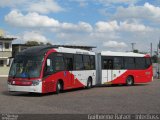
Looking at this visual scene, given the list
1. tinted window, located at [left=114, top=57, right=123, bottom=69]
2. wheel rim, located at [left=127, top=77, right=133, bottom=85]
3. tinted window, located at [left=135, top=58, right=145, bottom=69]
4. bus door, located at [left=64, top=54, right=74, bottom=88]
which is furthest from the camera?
tinted window, located at [left=135, top=58, right=145, bottom=69]

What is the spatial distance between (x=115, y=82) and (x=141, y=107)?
1594 centimetres

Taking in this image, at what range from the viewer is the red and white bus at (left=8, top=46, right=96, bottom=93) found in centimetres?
2092

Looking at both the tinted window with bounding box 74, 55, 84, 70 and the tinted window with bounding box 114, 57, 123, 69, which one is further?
the tinted window with bounding box 114, 57, 123, 69

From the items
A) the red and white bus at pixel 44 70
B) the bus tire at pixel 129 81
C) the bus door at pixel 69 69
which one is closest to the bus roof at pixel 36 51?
the red and white bus at pixel 44 70

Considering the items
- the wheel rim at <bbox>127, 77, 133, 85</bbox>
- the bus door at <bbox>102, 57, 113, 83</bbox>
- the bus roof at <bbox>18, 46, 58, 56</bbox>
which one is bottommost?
the wheel rim at <bbox>127, 77, 133, 85</bbox>

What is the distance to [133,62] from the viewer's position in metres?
32.8

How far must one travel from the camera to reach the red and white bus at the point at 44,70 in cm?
2092

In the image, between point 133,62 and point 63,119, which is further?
point 133,62

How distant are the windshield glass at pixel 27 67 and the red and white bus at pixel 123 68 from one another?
910cm

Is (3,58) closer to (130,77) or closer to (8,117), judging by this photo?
(130,77)

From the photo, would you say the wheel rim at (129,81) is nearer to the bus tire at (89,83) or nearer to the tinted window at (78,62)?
the bus tire at (89,83)

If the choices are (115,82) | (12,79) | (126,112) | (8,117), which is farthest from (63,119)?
(115,82)

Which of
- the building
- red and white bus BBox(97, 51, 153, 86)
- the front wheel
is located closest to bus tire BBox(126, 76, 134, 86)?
red and white bus BBox(97, 51, 153, 86)

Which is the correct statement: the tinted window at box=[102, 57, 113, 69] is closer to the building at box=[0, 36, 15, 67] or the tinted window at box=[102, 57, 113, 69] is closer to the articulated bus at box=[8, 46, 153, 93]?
the articulated bus at box=[8, 46, 153, 93]
